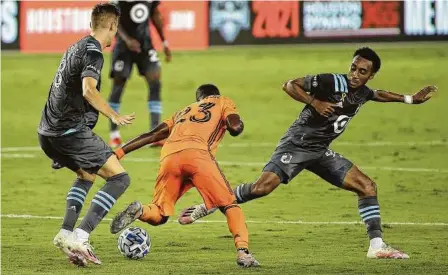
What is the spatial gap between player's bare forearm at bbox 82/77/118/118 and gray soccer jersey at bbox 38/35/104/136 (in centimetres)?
23

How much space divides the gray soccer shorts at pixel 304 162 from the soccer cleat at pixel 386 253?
898 mm

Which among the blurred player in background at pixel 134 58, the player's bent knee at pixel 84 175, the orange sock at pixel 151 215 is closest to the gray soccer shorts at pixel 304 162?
the orange sock at pixel 151 215

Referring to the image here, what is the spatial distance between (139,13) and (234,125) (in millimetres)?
10195

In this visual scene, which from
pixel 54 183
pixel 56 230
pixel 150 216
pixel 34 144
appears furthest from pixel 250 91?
pixel 150 216

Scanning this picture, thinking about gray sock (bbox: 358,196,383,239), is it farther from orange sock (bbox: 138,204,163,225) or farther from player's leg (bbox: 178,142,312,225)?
orange sock (bbox: 138,204,163,225)

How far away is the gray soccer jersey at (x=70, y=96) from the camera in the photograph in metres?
11.1

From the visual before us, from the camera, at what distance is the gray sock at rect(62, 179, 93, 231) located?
11.5 meters

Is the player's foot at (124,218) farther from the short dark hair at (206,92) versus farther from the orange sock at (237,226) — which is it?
the short dark hair at (206,92)

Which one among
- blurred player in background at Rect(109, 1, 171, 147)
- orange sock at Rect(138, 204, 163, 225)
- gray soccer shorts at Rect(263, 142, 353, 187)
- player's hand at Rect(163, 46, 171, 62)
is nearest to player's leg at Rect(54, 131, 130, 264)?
orange sock at Rect(138, 204, 163, 225)

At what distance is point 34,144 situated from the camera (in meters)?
22.6

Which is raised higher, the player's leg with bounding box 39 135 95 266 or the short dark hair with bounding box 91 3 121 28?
the short dark hair with bounding box 91 3 121 28

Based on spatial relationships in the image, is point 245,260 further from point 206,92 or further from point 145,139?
point 206,92

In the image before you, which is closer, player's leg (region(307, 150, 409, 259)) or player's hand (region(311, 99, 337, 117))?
player's leg (region(307, 150, 409, 259))

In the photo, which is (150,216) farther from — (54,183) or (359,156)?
(359,156)
